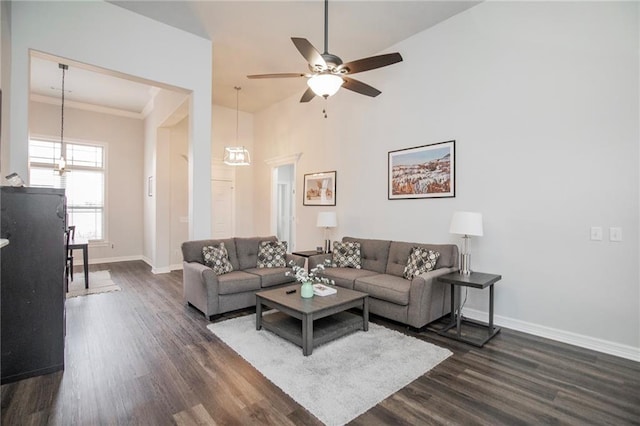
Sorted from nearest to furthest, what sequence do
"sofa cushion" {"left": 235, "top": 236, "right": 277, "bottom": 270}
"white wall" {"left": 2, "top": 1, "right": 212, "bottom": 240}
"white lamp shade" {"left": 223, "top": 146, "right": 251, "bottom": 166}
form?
"white wall" {"left": 2, "top": 1, "right": 212, "bottom": 240} → "sofa cushion" {"left": 235, "top": 236, "right": 277, "bottom": 270} → "white lamp shade" {"left": 223, "top": 146, "right": 251, "bottom": 166}

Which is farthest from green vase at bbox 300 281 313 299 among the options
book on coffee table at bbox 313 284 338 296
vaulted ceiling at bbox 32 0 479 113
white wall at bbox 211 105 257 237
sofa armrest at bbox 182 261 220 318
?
white wall at bbox 211 105 257 237

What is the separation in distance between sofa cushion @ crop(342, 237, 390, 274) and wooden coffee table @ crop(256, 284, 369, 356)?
0.98 m

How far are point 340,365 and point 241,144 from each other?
6.36 m

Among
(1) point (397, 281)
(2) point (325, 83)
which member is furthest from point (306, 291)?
(2) point (325, 83)

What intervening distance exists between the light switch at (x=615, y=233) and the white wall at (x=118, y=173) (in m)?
9.04

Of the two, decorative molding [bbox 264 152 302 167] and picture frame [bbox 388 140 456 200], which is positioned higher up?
decorative molding [bbox 264 152 302 167]

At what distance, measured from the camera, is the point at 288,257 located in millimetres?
4793

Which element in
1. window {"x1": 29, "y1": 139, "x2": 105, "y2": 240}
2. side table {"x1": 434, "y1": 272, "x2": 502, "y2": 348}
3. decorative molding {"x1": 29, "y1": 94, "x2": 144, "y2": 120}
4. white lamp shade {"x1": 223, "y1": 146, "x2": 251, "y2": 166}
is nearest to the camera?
side table {"x1": 434, "y1": 272, "x2": 502, "y2": 348}

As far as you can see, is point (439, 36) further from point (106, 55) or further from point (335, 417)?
point (335, 417)

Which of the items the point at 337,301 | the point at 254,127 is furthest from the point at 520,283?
the point at 254,127

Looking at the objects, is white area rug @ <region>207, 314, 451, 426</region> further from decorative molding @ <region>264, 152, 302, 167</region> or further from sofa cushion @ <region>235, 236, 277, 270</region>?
decorative molding @ <region>264, 152, 302, 167</region>

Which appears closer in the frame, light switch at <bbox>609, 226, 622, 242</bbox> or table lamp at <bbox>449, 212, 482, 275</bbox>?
light switch at <bbox>609, 226, 622, 242</bbox>

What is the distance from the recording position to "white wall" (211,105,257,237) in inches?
293

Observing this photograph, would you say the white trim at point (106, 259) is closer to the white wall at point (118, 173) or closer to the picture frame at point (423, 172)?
the white wall at point (118, 173)
